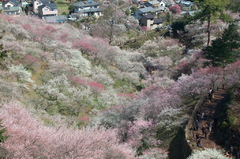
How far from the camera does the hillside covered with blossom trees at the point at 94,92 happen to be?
1466 centimetres

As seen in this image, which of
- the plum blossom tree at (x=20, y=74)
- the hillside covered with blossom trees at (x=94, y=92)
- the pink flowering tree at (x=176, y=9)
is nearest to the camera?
the hillside covered with blossom trees at (x=94, y=92)

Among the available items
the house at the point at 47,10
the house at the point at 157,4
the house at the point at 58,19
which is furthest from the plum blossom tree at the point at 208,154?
the house at the point at 157,4

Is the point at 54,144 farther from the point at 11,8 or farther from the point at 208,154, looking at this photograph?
the point at 11,8

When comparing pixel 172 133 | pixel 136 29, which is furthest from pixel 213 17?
pixel 136 29

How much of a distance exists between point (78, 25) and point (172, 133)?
1821 inches

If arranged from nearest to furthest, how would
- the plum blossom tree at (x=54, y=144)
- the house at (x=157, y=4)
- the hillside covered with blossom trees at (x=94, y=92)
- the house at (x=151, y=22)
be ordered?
the plum blossom tree at (x=54, y=144) → the hillside covered with blossom trees at (x=94, y=92) → the house at (x=151, y=22) → the house at (x=157, y=4)

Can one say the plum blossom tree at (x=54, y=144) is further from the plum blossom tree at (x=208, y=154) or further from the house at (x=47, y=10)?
the house at (x=47, y=10)

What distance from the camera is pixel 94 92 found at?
30453mm

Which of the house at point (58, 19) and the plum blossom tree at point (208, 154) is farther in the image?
the house at point (58, 19)

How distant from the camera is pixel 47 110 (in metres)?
25.3

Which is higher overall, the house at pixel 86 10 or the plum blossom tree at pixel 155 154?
the house at pixel 86 10

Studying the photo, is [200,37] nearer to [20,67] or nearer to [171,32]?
[171,32]

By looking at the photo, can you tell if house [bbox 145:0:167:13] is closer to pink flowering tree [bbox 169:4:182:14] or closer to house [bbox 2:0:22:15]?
pink flowering tree [bbox 169:4:182:14]

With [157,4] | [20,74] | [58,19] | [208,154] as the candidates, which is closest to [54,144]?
[208,154]
